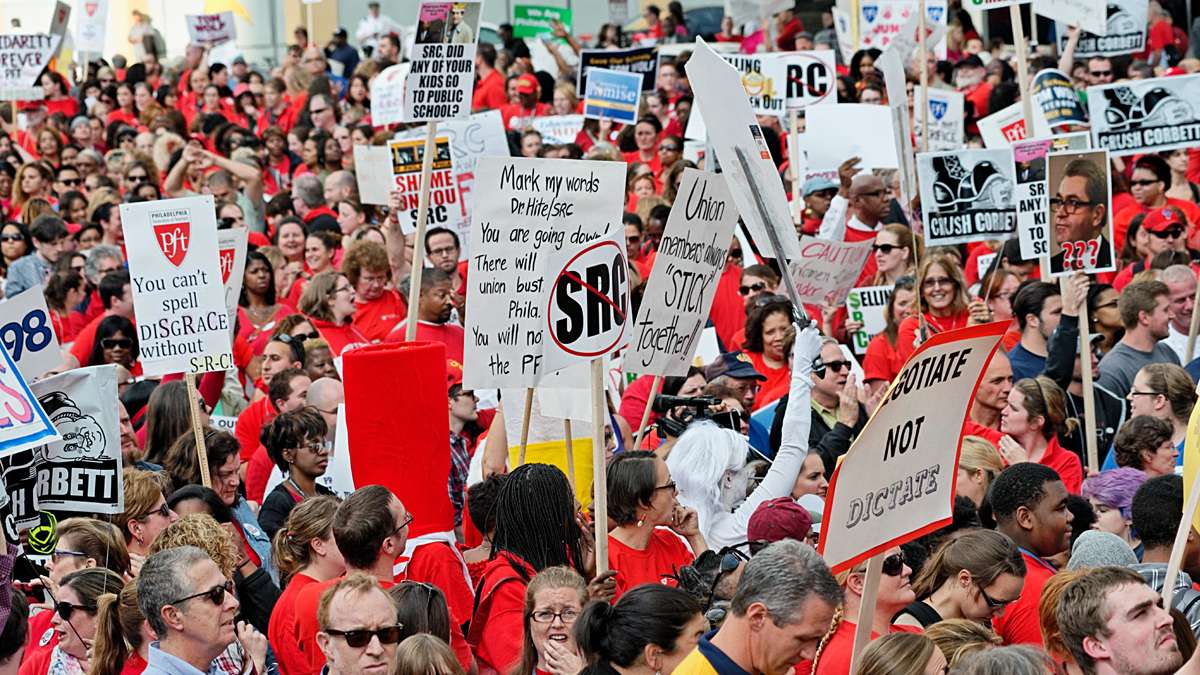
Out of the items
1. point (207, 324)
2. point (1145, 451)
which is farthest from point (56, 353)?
point (1145, 451)

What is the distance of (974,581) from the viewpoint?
6246mm

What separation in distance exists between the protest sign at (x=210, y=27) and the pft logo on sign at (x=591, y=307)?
20698 mm

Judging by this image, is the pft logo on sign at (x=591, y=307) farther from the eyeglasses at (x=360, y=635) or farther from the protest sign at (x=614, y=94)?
the protest sign at (x=614, y=94)

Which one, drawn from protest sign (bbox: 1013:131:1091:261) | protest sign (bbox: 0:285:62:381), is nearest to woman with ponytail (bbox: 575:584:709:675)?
protest sign (bbox: 0:285:62:381)

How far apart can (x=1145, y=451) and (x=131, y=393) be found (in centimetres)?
538

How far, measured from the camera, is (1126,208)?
13.7 meters

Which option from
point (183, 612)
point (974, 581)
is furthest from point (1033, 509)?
point (183, 612)

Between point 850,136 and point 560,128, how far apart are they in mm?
5599

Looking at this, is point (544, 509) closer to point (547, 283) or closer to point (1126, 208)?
point (547, 283)

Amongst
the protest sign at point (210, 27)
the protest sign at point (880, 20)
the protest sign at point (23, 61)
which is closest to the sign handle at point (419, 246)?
the protest sign at point (880, 20)

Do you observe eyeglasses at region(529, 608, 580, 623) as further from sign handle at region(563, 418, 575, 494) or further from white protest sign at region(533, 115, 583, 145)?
white protest sign at region(533, 115, 583, 145)

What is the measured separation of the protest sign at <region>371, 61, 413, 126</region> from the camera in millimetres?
18812

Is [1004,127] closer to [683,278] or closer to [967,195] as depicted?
[967,195]

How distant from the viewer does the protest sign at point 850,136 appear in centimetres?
1424
